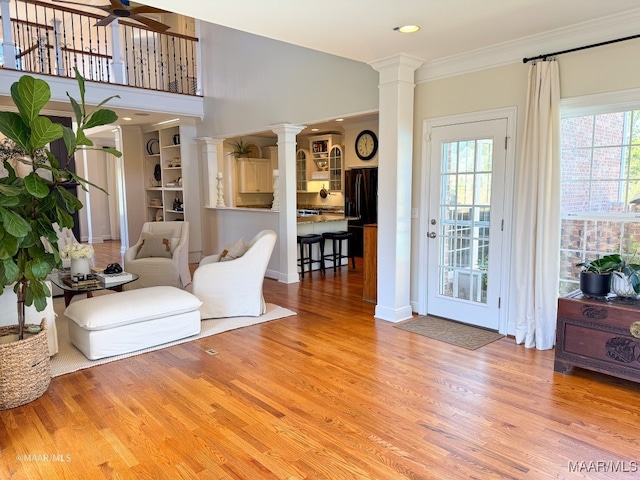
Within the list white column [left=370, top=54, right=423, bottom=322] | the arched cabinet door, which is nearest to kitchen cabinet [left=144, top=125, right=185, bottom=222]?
the arched cabinet door

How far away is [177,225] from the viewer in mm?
6328

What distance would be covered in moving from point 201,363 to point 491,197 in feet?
9.73

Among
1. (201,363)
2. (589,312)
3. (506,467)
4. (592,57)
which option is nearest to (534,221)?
(589,312)

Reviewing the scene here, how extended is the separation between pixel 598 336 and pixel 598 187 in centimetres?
129

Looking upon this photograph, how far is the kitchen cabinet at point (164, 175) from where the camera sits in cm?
883

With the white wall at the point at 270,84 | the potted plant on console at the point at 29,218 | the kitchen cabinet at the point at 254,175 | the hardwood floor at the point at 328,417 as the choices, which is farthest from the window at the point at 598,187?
the kitchen cabinet at the point at 254,175

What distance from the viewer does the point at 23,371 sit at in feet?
9.48

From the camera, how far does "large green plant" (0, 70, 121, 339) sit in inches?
103

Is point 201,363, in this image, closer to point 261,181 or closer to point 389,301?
point 389,301

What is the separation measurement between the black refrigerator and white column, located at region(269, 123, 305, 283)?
67.0 inches

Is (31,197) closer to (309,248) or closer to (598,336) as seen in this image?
(598,336)

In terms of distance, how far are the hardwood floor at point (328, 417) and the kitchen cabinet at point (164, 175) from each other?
559 cm

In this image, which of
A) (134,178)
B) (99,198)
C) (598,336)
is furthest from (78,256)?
(99,198)

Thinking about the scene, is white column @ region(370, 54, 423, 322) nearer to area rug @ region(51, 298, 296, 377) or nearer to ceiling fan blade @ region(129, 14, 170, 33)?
area rug @ region(51, 298, 296, 377)
